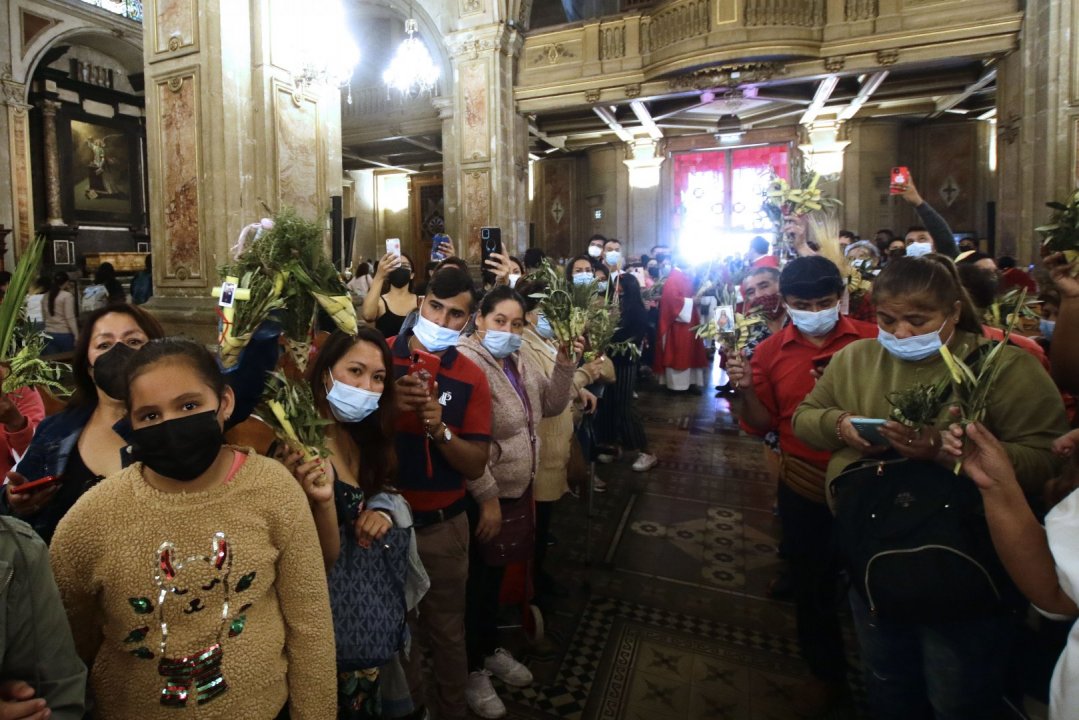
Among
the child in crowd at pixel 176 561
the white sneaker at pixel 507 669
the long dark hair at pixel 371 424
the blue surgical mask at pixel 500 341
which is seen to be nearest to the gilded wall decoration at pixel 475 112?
the blue surgical mask at pixel 500 341

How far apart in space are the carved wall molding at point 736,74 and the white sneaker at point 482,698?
9.92 metres

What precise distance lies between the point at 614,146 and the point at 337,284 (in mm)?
16636

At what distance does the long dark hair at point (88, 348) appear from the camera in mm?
2055

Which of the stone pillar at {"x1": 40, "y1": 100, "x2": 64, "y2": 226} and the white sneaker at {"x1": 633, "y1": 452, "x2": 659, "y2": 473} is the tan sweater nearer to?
the white sneaker at {"x1": 633, "y1": 452, "x2": 659, "y2": 473}

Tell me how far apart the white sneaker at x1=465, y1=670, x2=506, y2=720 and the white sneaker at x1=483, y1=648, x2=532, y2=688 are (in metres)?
0.15

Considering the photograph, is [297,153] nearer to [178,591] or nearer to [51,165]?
[178,591]

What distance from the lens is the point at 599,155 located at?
57.6ft

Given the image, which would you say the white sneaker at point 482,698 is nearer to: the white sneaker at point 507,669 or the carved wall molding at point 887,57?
the white sneaker at point 507,669

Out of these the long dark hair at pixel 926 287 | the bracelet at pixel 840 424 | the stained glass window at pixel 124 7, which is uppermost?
the stained glass window at pixel 124 7

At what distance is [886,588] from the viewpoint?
1695 millimetres

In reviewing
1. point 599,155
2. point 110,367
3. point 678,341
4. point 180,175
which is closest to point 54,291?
point 180,175

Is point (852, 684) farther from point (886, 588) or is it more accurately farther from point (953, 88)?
point (953, 88)

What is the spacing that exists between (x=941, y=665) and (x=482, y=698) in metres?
1.80

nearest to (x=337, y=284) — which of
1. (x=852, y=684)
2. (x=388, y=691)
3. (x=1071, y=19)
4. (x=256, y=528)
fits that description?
(x=256, y=528)
